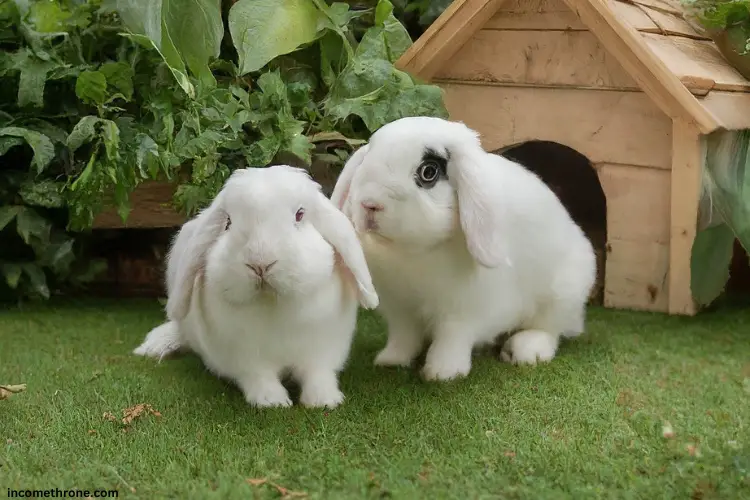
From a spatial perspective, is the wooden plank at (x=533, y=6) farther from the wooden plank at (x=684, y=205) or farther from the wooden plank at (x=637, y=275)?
the wooden plank at (x=637, y=275)

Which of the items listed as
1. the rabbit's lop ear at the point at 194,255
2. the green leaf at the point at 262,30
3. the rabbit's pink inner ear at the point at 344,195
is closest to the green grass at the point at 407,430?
the rabbit's lop ear at the point at 194,255

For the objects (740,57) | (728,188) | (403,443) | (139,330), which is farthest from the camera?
(740,57)

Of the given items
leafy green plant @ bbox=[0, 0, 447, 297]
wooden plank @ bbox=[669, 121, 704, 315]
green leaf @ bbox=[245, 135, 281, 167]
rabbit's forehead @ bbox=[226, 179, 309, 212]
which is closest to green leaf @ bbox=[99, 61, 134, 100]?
leafy green plant @ bbox=[0, 0, 447, 297]

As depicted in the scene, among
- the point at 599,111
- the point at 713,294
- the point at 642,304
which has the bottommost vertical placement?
the point at 642,304

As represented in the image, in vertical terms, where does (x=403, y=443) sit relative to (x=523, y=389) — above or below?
above

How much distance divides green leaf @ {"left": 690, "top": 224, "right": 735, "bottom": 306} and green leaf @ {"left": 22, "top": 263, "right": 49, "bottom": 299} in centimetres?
232

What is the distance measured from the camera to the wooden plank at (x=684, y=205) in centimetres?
269

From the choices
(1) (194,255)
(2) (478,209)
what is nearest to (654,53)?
(2) (478,209)

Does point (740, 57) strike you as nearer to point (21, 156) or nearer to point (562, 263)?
point (562, 263)

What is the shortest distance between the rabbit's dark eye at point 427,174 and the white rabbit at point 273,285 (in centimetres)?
22

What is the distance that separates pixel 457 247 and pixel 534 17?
A: 47.6 inches

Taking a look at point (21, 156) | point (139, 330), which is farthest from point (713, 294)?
point (21, 156)

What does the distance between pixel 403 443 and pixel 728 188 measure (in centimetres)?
102

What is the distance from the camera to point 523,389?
2057mm
